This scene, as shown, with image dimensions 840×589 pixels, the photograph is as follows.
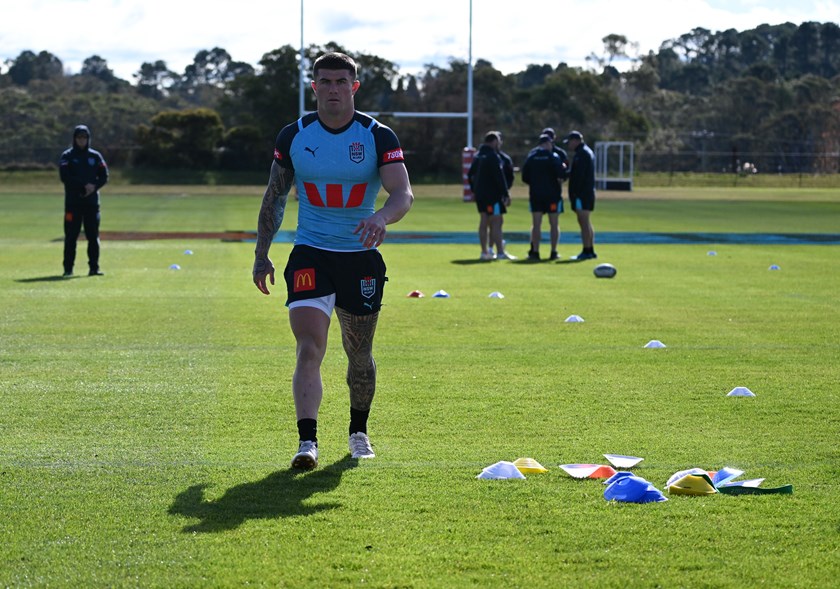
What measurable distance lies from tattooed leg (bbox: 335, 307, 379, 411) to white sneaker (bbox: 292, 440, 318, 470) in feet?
1.83

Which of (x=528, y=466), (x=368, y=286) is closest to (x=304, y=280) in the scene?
(x=368, y=286)

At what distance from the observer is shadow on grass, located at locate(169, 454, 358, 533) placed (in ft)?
18.4

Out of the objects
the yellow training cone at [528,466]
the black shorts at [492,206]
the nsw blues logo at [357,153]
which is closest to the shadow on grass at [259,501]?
the yellow training cone at [528,466]

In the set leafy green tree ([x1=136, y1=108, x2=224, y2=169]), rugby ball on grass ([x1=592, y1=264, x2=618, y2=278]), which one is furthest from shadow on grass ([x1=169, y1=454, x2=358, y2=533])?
leafy green tree ([x1=136, y1=108, x2=224, y2=169])

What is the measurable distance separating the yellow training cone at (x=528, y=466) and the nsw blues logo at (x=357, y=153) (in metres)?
1.74

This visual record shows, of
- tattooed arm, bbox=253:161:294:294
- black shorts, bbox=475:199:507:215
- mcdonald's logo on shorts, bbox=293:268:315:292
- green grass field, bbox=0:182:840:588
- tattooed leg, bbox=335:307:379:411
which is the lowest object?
green grass field, bbox=0:182:840:588

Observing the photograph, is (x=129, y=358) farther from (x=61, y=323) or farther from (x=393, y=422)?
(x=393, y=422)

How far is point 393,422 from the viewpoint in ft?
25.9

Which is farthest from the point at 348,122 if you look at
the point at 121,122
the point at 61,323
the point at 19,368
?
the point at 121,122

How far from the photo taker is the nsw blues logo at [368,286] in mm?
6781

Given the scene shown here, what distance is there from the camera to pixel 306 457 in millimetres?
6453

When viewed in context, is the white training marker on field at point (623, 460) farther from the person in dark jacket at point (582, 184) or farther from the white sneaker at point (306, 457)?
the person in dark jacket at point (582, 184)

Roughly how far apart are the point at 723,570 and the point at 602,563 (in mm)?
451

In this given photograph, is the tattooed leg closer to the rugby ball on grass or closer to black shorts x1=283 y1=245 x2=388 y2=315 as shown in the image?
black shorts x1=283 y1=245 x2=388 y2=315
